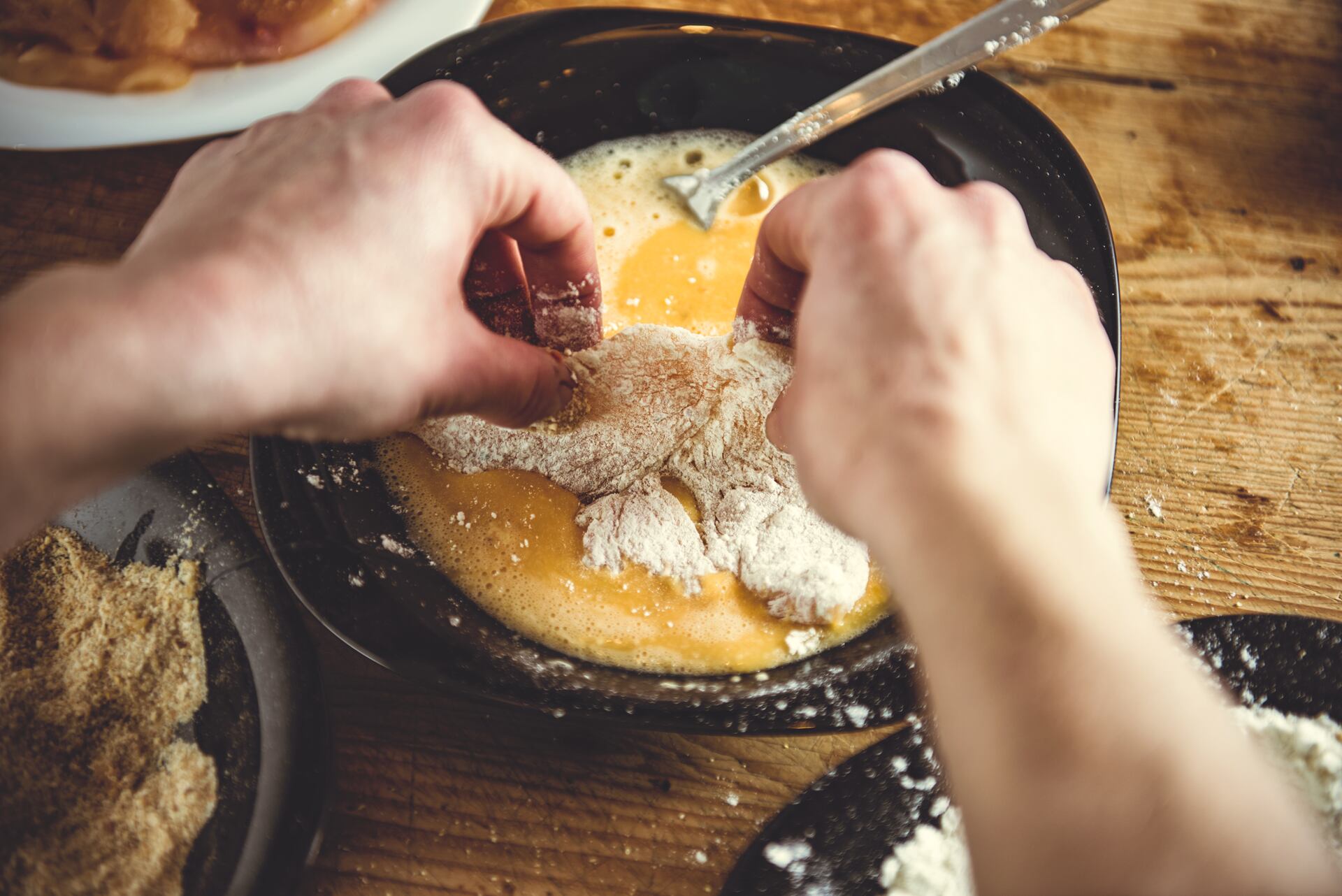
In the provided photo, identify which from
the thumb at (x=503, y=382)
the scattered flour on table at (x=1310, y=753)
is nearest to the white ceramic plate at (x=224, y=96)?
the thumb at (x=503, y=382)

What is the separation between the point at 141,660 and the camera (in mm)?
561

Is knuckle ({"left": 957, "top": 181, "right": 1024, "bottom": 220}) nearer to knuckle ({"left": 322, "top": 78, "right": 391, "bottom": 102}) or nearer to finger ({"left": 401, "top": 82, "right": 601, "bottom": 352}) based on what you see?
finger ({"left": 401, "top": 82, "right": 601, "bottom": 352})

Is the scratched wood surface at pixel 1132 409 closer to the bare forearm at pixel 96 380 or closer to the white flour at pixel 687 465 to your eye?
the white flour at pixel 687 465

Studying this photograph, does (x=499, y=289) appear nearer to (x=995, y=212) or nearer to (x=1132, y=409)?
(x=995, y=212)

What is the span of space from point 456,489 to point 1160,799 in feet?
1.64

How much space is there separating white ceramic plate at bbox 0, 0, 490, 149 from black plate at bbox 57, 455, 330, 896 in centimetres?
34

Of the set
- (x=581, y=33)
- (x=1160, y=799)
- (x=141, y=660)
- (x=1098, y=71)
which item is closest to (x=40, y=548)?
(x=141, y=660)

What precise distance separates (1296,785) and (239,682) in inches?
29.3

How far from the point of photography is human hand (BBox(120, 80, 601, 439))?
370 millimetres

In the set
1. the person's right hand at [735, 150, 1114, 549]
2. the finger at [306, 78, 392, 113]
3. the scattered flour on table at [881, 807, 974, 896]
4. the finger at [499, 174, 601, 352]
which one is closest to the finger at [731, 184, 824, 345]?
the person's right hand at [735, 150, 1114, 549]

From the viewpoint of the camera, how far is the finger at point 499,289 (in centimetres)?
57

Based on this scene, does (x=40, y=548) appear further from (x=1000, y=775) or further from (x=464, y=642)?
(x=1000, y=775)

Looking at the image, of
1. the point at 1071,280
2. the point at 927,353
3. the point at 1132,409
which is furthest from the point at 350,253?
the point at 1132,409

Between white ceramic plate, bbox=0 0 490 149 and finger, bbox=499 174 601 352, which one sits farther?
white ceramic plate, bbox=0 0 490 149
